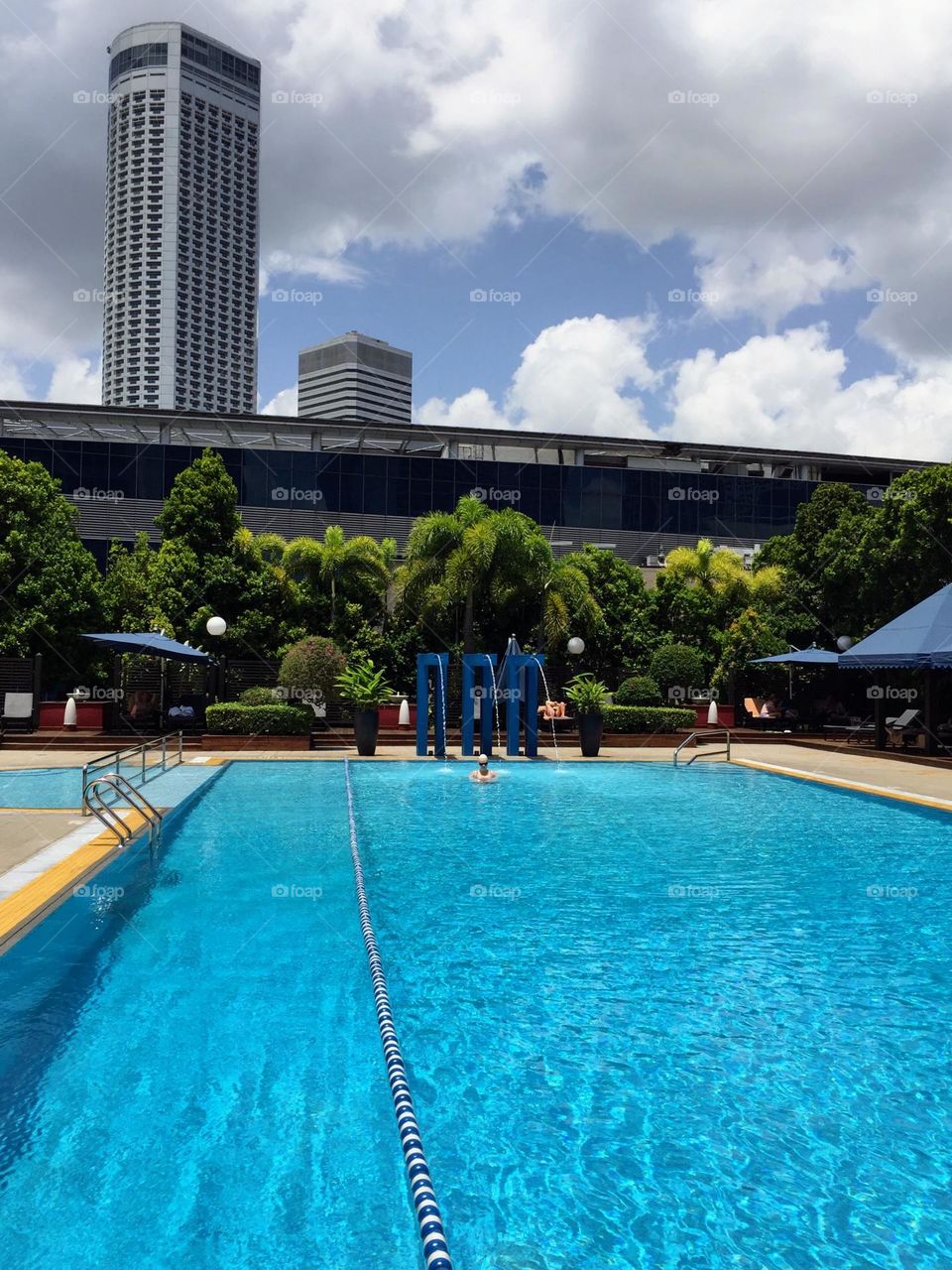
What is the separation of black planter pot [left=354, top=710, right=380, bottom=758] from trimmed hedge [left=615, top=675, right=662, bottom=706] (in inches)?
291

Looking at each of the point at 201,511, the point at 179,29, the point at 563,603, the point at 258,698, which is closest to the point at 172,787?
the point at 258,698

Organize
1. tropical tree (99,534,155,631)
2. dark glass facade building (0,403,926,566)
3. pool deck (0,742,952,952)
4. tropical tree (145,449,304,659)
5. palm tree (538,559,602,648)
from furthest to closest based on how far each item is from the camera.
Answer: dark glass facade building (0,403,926,566), palm tree (538,559,602,648), tropical tree (145,449,304,659), tropical tree (99,534,155,631), pool deck (0,742,952,952)

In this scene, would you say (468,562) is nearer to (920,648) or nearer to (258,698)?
(258,698)

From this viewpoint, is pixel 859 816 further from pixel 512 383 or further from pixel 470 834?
pixel 512 383

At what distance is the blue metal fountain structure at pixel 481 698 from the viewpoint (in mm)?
19531

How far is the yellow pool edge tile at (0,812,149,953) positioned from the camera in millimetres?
6076

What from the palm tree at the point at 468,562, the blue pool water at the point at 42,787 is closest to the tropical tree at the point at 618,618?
the palm tree at the point at 468,562

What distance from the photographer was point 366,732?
20.6 meters

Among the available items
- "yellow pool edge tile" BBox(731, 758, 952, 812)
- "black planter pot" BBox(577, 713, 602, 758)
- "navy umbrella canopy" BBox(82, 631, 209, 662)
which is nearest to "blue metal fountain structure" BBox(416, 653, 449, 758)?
"black planter pot" BBox(577, 713, 602, 758)

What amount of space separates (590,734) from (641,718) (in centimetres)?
336

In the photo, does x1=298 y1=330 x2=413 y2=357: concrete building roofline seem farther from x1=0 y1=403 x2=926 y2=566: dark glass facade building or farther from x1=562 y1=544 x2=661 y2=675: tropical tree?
x1=562 y1=544 x2=661 y2=675: tropical tree

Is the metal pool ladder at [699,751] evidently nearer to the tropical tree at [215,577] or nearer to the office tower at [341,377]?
the tropical tree at [215,577]

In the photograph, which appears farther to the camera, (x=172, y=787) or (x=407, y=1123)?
(x=172, y=787)

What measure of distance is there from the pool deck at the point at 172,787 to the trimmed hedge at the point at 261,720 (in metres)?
0.97
